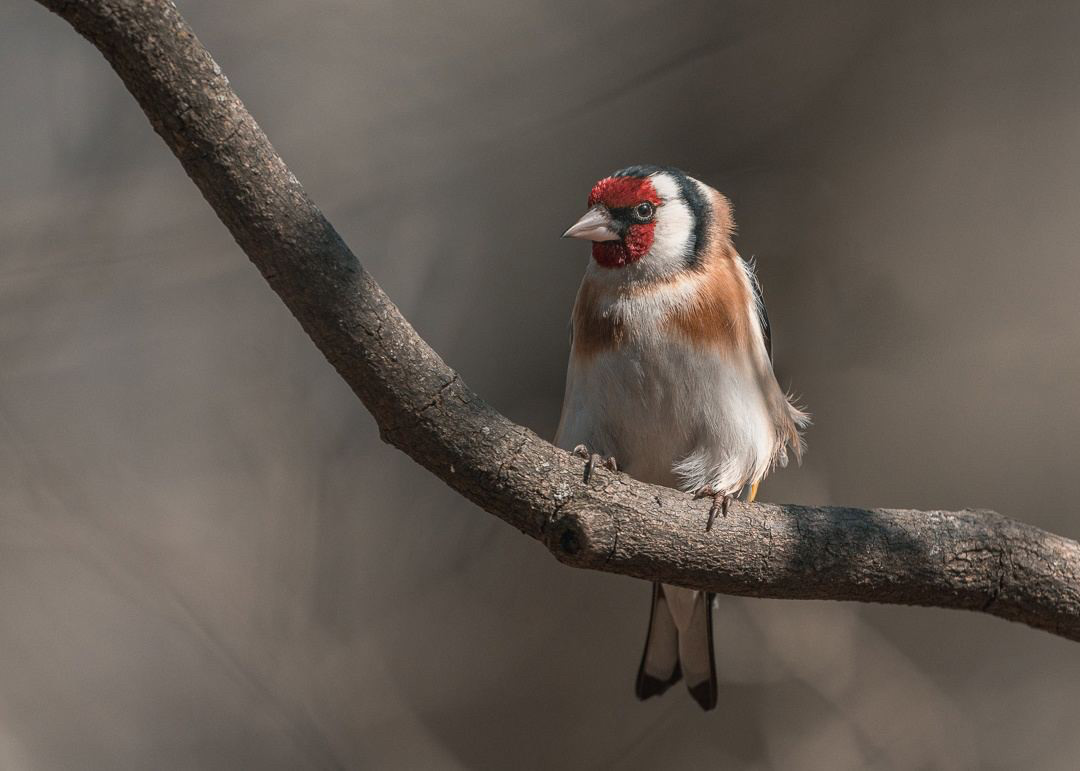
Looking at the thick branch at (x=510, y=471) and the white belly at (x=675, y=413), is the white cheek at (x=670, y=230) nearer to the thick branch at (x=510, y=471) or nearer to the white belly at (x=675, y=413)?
the white belly at (x=675, y=413)

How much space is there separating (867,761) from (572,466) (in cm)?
348

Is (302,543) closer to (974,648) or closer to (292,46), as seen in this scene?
(292,46)

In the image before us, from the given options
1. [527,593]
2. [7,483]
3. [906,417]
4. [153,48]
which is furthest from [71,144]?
[906,417]

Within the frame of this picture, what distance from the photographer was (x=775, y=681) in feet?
18.7

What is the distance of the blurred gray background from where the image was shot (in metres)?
5.75

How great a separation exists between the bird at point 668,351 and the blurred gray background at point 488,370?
6.40 feet

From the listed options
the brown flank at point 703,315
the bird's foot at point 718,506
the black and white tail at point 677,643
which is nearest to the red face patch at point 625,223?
the brown flank at point 703,315

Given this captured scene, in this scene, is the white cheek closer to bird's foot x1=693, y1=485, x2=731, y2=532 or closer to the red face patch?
the red face patch

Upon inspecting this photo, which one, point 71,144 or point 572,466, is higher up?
point 71,144

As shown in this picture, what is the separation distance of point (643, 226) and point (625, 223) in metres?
0.07

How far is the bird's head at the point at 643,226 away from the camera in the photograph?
4.07 m

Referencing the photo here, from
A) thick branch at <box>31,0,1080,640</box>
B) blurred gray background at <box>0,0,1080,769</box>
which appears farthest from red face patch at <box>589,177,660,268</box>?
blurred gray background at <box>0,0,1080,769</box>

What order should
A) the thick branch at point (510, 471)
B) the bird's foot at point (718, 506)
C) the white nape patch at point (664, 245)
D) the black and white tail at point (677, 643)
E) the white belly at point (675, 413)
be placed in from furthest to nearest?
1. the black and white tail at point (677, 643)
2. the white nape patch at point (664, 245)
3. the white belly at point (675, 413)
4. the bird's foot at point (718, 506)
5. the thick branch at point (510, 471)

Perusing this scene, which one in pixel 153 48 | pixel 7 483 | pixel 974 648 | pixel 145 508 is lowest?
pixel 974 648
